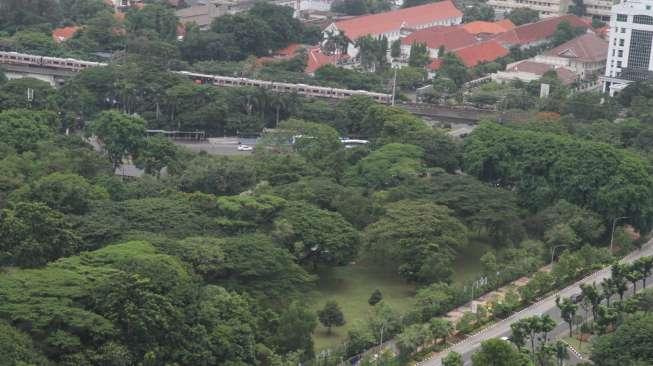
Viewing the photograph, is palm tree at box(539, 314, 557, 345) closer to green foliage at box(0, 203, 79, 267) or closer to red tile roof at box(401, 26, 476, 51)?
green foliage at box(0, 203, 79, 267)

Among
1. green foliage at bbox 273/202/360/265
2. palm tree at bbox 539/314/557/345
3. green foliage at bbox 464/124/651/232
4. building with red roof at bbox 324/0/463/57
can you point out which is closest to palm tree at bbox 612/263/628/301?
palm tree at bbox 539/314/557/345

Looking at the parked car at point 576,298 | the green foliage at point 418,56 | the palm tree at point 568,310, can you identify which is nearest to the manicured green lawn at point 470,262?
the parked car at point 576,298

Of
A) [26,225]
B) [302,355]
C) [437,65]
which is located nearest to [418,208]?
[302,355]

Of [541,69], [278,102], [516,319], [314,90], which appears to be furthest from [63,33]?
[516,319]

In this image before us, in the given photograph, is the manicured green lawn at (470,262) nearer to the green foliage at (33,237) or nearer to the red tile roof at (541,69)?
the green foliage at (33,237)

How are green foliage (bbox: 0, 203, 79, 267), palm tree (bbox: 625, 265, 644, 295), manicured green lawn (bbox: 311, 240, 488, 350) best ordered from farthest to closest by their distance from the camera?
palm tree (bbox: 625, 265, 644, 295) → manicured green lawn (bbox: 311, 240, 488, 350) → green foliage (bbox: 0, 203, 79, 267)

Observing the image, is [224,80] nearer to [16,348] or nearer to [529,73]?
[529,73]

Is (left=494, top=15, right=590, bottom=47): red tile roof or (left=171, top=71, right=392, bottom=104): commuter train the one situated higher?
(left=494, top=15, right=590, bottom=47): red tile roof
